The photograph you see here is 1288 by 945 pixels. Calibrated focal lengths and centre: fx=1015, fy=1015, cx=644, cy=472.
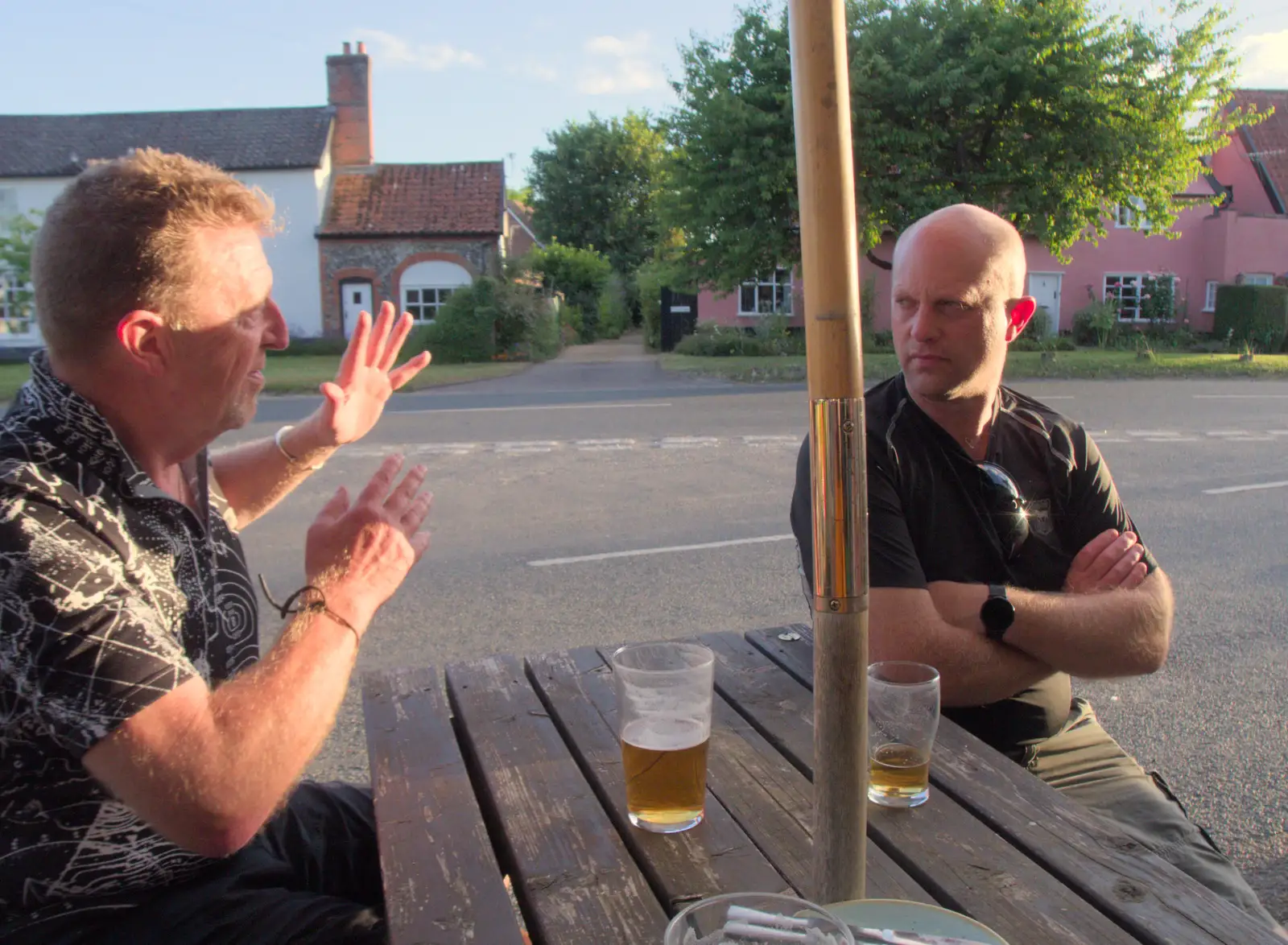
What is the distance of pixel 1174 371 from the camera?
21.0 m

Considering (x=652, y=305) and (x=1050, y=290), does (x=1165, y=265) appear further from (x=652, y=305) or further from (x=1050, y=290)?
(x=652, y=305)

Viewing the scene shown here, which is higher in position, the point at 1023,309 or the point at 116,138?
the point at 116,138

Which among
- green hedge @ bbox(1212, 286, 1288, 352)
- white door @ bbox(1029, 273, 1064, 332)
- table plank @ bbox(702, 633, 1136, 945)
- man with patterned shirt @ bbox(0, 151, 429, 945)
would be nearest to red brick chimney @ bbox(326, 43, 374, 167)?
white door @ bbox(1029, 273, 1064, 332)

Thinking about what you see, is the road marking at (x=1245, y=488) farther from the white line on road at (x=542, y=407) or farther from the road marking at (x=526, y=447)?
the white line on road at (x=542, y=407)

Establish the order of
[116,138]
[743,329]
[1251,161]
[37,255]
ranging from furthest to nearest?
[1251,161] → [116,138] → [743,329] → [37,255]

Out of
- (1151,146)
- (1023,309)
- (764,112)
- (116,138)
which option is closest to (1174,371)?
(1151,146)

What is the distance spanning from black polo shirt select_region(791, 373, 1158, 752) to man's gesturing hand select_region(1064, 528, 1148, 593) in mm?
78

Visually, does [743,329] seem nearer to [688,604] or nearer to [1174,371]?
[1174,371]

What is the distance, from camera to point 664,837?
5.02 feet

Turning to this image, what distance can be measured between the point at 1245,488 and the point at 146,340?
9.11 m

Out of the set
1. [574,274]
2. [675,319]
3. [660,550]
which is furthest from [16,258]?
[574,274]

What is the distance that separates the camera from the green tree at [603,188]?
54594 mm

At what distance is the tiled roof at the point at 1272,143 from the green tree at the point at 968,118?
15487 mm

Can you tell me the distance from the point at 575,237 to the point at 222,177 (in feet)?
180
